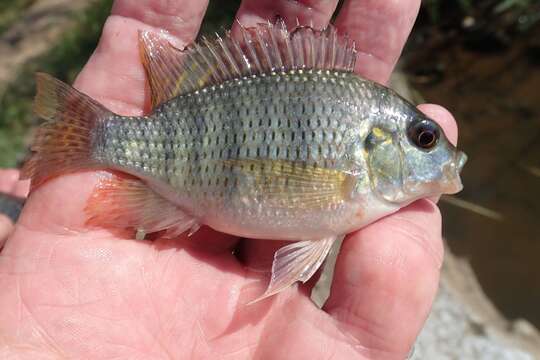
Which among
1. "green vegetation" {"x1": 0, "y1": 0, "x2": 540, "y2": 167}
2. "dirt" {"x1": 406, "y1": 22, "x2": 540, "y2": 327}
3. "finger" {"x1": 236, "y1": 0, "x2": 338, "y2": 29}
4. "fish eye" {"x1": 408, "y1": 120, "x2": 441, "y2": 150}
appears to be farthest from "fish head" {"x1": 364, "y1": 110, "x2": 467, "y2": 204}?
"green vegetation" {"x1": 0, "y1": 0, "x2": 540, "y2": 167}

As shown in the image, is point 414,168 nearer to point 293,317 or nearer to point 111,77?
point 293,317

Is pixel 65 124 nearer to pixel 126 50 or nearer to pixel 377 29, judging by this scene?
pixel 126 50

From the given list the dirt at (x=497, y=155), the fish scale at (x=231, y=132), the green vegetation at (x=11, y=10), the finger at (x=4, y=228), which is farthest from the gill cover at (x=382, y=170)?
the green vegetation at (x=11, y=10)

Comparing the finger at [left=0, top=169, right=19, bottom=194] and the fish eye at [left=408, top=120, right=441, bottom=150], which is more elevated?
the fish eye at [left=408, top=120, right=441, bottom=150]

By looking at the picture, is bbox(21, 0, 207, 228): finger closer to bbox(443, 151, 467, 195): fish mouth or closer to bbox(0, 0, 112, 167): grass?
bbox(443, 151, 467, 195): fish mouth

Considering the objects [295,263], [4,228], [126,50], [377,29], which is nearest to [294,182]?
[295,263]

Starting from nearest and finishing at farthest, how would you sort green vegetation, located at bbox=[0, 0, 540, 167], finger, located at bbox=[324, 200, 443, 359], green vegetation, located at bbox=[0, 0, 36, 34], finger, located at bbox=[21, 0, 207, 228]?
finger, located at bbox=[324, 200, 443, 359] → finger, located at bbox=[21, 0, 207, 228] → green vegetation, located at bbox=[0, 0, 540, 167] → green vegetation, located at bbox=[0, 0, 36, 34]
